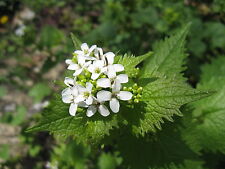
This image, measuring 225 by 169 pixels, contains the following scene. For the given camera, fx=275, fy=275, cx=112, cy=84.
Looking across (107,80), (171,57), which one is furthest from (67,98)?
(171,57)

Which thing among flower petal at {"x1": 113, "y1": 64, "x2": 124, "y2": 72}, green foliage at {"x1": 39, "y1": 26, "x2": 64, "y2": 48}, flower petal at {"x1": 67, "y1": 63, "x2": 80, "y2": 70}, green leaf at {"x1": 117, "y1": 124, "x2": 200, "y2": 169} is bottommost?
green leaf at {"x1": 117, "y1": 124, "x2": 200, "y2": 169}

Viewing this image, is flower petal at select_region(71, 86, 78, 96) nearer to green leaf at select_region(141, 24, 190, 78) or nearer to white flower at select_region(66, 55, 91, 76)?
white flower at select_region(66, 55, 91, 76)

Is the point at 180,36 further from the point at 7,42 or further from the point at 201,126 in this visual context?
the point at 7,42

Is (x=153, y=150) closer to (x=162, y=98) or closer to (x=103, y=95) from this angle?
(x=162, y=98)

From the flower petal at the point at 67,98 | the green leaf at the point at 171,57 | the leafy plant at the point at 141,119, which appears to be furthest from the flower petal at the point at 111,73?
the green leaf at the point at 171,57

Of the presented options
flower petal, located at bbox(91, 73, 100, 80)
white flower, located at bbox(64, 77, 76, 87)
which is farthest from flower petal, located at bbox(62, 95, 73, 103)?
flower petal, located at bbox(91, 73, 100, 80)

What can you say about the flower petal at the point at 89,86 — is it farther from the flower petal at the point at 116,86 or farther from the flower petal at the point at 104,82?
the flower petal at the point at 116,86

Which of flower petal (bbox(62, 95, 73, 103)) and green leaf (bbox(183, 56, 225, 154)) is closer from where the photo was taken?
flower petal (bbox(62, 95, 73, 103))
